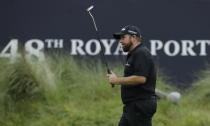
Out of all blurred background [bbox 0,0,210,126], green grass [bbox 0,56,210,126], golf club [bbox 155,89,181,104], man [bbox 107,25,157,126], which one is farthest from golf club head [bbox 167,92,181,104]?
man [bbox 107,25,157,126]

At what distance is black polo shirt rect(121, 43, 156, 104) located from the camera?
6.60 m

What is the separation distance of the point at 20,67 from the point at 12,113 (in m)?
0.77

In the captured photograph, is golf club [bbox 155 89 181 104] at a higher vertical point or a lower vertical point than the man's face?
lower

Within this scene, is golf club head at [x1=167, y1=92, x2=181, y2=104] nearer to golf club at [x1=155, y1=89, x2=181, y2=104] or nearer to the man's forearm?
golf club at [x1=155, y1=89, x2=181, y2=104]

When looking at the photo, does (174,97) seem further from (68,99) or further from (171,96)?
(68,99)

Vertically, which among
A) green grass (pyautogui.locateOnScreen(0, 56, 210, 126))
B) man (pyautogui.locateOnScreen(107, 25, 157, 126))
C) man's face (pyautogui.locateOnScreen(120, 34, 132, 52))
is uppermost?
man's face (pyautogui.locateOnScreen(120, 34, 132, 52))

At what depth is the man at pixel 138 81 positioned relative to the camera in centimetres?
660

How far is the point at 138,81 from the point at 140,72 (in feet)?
0.33

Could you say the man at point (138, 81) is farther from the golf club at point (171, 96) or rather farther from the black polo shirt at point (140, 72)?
the golf club at point (171, 96)

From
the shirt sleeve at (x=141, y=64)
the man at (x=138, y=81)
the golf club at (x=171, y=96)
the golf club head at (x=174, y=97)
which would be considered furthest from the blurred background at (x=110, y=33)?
the shirt sleeve at (x=141, y=64)

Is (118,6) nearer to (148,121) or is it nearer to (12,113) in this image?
(12,113)

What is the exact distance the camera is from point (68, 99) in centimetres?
975

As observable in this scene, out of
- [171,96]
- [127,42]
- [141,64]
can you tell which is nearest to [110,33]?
[171,96]

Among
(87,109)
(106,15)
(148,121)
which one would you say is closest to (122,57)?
(106,15)
